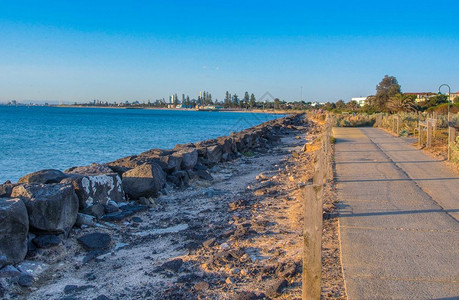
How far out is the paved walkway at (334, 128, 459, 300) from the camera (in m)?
4.19

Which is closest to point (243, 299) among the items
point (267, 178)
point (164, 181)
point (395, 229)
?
point (395, 229)

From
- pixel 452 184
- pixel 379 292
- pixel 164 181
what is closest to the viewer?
pixel 379 292

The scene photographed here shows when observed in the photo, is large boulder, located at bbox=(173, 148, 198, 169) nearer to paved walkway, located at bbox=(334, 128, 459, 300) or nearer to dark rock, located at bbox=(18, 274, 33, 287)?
paved walkway, located at bbox=(334, 128, 459, 300)

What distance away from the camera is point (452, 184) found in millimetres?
9000

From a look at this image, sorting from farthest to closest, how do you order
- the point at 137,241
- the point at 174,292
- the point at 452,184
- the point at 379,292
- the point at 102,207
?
the point at 452,184 < the point at 102,207 < the point at 137,241 < the point at 174,292 < the point at 379,292

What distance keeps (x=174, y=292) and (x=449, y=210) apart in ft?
15.8

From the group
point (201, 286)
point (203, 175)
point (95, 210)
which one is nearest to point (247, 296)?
point (201, 286)

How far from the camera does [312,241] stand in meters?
3.74

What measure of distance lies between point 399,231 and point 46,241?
16.3 feet

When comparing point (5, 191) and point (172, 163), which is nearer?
point (5, 191)

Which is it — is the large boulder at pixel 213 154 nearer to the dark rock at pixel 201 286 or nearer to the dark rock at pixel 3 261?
the dark rock at pixel 3 261

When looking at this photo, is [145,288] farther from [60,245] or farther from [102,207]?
[102,207]

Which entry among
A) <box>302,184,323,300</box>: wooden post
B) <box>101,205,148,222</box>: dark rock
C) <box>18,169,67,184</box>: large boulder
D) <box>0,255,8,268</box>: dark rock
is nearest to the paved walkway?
<box>302,184,323,300</box>: wooden post

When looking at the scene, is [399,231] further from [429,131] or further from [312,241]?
[429,131]
